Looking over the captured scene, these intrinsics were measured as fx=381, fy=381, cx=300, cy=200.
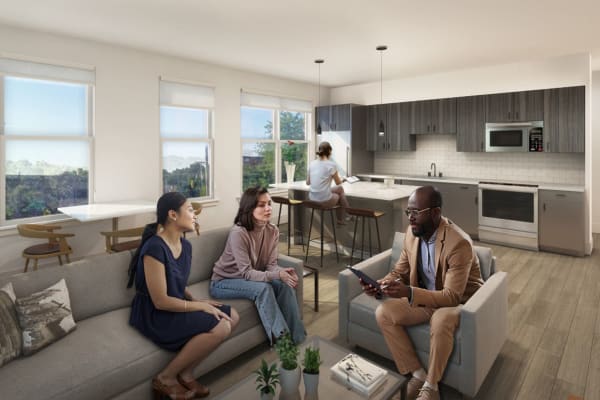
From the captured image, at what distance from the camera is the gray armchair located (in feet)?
6.93

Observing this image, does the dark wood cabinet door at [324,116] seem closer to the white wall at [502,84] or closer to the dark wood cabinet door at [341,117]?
the dark wood cabinet door at [341,117]

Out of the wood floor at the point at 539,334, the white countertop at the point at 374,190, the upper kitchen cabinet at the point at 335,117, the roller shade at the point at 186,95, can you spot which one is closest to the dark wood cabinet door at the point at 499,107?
the white countertop at the point at 374,190

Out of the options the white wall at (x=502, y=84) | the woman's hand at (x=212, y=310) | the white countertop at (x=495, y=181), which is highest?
the white wall at (x=502, y=84)

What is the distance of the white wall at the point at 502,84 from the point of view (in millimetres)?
5422

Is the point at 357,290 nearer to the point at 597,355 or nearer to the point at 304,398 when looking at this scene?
the point at 304,398

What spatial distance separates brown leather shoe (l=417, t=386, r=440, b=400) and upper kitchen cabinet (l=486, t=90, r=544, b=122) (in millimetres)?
5009

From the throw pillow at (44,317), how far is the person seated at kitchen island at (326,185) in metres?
3.29

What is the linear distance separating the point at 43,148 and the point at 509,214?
649 centimetres

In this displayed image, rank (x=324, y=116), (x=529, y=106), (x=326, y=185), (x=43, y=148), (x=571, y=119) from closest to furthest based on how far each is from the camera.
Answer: (x=43, y=148)
(x=326, y=185)
(x=571, y=119)
(x=529, y=106)
(x=324, y=116)

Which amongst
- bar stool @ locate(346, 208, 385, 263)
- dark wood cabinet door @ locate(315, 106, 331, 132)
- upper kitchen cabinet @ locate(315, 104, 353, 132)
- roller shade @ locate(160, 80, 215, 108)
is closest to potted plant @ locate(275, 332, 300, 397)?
bar stool @ locate(346, 208, 385, 263)

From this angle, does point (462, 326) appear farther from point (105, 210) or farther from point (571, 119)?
point (571, 119)

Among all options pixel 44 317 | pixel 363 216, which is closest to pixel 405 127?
pixel 363 216

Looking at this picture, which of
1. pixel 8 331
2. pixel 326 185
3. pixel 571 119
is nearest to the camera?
pixel 8 331

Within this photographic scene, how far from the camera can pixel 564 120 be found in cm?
539
